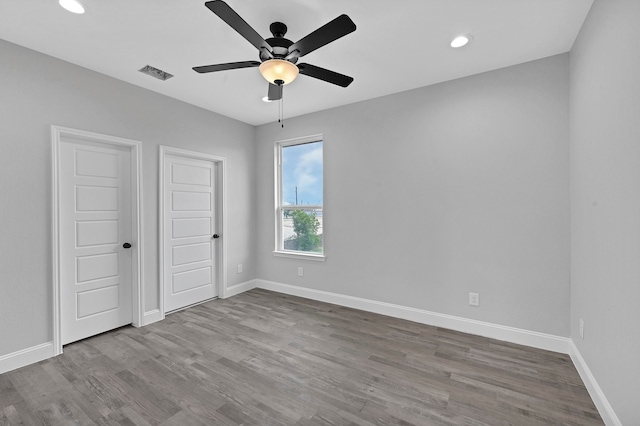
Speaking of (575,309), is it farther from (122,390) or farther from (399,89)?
(122,390)

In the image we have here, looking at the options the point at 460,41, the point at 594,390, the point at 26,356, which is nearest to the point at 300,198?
the point at 460,41

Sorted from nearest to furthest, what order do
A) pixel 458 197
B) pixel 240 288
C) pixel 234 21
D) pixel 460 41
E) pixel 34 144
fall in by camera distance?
1. pixel 234 21
2. pixel 460 41
3. pixel 34 144
4. pixel 458 197
5. pixel 240 288

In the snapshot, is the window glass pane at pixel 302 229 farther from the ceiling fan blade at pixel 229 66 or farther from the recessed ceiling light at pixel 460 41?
the recessed ceiling light at pixel 460 41

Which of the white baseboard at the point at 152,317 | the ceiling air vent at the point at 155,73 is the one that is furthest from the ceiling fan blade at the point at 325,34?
the white baseboard at the point at 152,317

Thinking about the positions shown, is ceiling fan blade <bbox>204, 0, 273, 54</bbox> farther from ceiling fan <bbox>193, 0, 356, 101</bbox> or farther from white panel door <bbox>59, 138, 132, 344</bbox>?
white panel door <bbox>59, 138, 132, 344</bbox>

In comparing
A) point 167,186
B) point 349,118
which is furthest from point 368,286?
point 167,186

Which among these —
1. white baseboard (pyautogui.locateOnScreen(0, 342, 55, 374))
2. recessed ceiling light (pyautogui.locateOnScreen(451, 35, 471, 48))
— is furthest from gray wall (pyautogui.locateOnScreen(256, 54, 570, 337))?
white baseboard (pyautogui.locateOnScreen(0, 342, 55, 374))

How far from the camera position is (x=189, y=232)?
3873mm

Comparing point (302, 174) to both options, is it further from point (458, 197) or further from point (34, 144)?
point (34, 144)

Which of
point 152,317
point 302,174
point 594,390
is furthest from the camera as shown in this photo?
point 302,174

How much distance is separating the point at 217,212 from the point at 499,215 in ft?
12.2

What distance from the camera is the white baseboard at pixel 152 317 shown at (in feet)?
10.7

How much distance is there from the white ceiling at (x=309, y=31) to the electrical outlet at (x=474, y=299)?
7.77 ft

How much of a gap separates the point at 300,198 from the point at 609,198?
3402 mm
